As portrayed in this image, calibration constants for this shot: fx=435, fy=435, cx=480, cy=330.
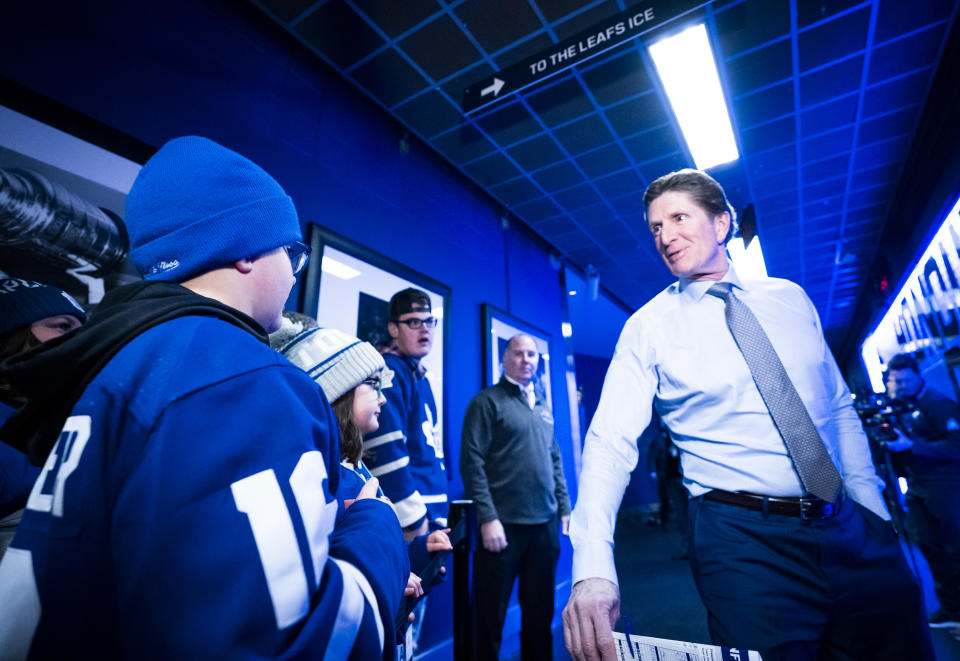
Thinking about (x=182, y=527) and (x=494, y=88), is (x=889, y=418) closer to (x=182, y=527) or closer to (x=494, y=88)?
(x=494, y=88)

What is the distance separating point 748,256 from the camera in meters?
6.00

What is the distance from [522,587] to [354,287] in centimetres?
224

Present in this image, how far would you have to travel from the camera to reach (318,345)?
1468 millimetres

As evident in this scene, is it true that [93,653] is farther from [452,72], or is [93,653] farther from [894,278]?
[894,278]

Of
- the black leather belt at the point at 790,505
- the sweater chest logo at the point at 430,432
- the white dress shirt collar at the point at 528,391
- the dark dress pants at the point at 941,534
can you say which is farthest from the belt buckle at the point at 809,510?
the dark dress pants at the point at 941,534

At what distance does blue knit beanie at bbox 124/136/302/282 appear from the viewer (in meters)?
0.77

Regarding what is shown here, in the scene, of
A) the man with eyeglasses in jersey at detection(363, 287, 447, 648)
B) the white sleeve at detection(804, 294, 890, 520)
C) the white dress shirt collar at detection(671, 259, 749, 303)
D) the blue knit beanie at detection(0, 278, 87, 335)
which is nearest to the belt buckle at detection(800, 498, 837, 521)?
the white sleeve at detection(804, 294, 890, 520)

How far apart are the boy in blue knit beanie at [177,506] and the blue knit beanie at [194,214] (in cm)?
9

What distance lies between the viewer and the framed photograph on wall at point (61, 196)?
146 cm

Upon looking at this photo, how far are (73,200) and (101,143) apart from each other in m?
0.30

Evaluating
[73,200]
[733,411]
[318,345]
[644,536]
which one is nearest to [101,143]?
[73,200]

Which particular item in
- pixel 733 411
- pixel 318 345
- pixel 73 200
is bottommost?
pixel 733 411

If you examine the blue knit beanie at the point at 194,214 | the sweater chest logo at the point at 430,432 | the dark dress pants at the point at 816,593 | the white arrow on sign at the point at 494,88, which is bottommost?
the dark dress pants at the point at 816,593

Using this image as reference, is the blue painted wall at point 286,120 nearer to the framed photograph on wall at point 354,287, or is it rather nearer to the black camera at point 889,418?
the framed photograph on wall at point 354,287
